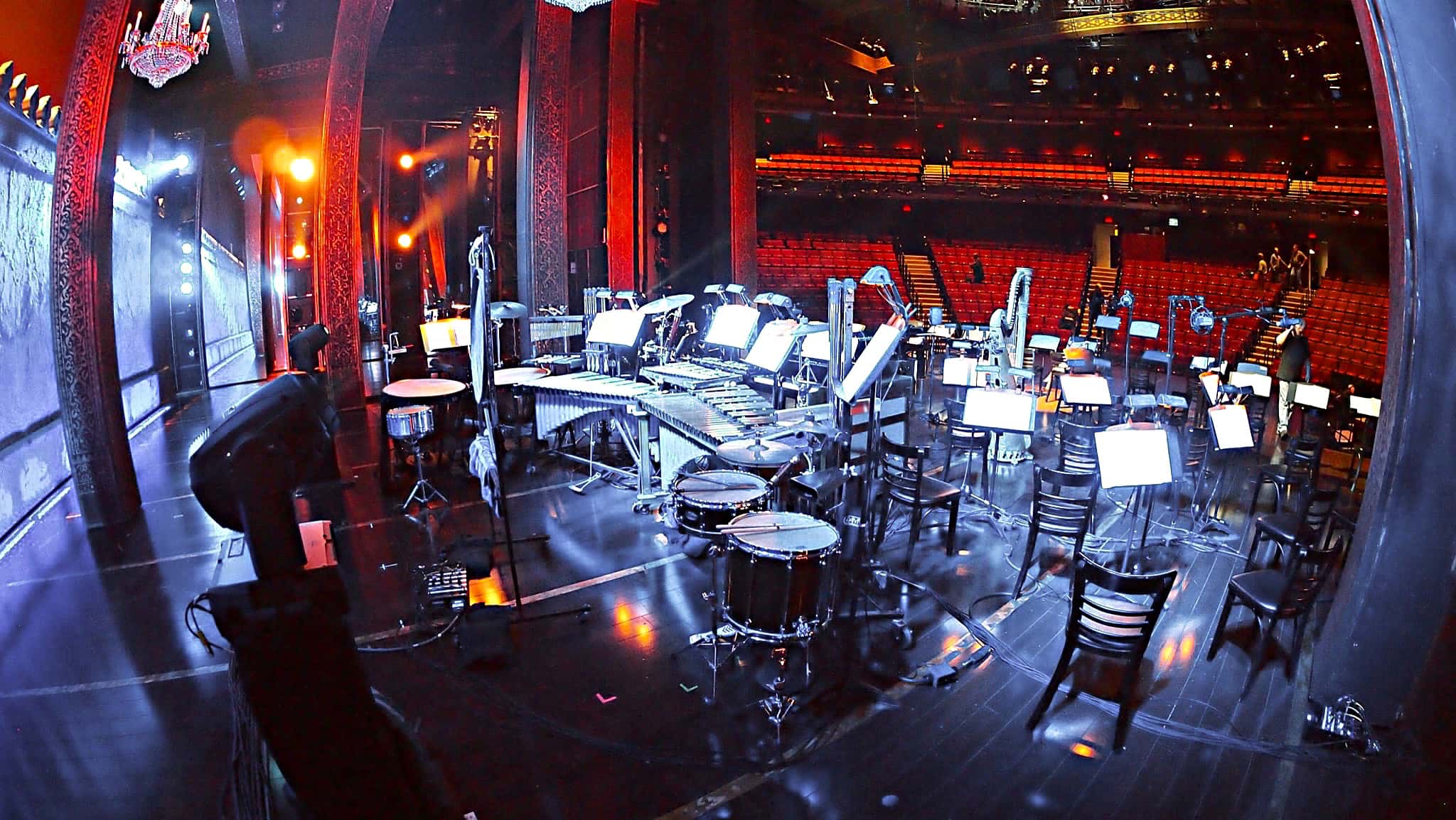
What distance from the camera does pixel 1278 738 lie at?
366 centimetres

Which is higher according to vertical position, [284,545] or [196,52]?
[196,52]

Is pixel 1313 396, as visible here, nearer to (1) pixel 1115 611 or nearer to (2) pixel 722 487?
(1) pixel 1115 611

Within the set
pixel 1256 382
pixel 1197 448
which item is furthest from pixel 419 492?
pixel 1256 382

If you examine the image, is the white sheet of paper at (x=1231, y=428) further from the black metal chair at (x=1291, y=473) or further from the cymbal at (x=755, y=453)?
the cymbal at (x=755, y=453)

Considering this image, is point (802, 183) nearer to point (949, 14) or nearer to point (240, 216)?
point (949, 14)

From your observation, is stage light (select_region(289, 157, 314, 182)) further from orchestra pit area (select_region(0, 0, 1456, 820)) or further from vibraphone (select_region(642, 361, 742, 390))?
vibraphone (select_region(642, 361, 742, 390))

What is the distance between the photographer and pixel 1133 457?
16.5 feet

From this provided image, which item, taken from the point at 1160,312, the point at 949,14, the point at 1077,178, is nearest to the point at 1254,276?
the point at 1160,312

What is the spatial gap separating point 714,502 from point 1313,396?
6.60 m

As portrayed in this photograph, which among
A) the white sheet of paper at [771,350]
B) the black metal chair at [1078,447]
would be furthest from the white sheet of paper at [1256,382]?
the white sheet of paper at [771,350]

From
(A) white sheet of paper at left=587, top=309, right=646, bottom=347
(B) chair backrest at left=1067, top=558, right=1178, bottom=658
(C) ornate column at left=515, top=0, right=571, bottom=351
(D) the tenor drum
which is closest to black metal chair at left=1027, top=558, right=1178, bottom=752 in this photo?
(B) chair backrest at left=1067, top=558, right=1178, bottom=658

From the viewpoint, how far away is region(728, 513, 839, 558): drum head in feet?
12.0

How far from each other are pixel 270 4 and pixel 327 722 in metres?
11.3

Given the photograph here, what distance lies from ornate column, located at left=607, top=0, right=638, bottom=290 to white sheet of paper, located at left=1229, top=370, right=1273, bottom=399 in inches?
288
